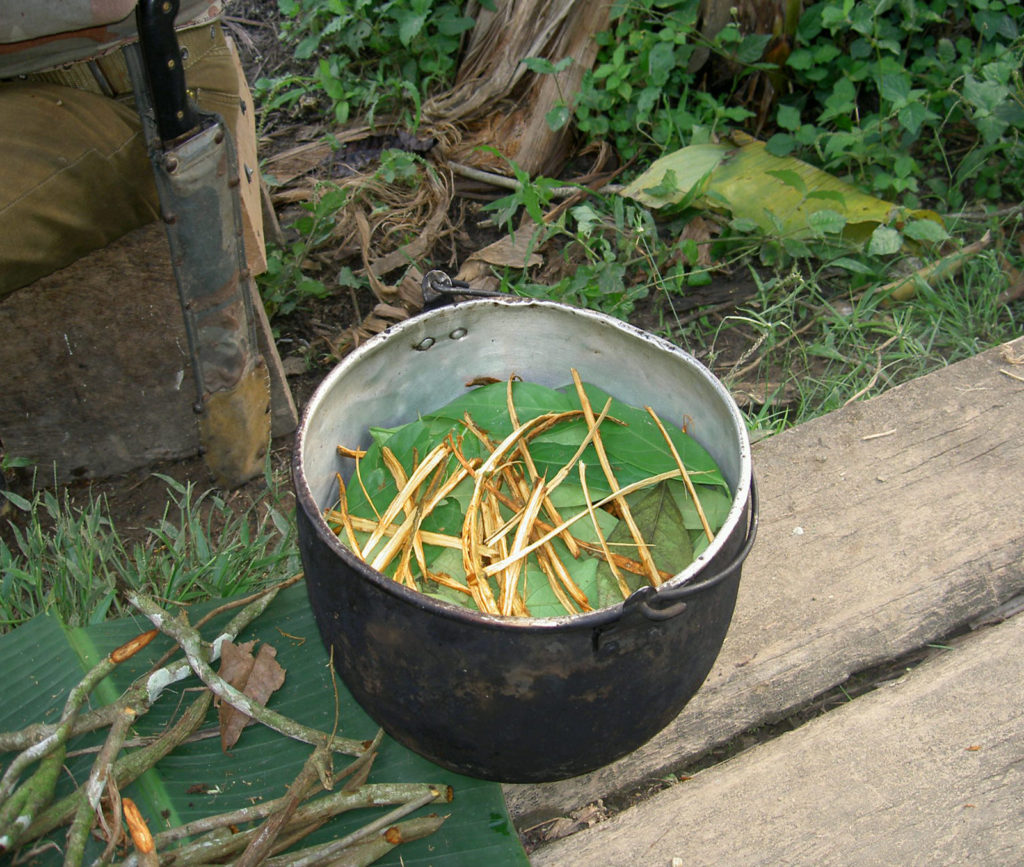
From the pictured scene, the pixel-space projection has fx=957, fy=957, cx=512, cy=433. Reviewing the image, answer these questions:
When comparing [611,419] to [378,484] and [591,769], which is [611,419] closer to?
[378,484]

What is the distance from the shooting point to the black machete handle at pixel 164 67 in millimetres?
1832

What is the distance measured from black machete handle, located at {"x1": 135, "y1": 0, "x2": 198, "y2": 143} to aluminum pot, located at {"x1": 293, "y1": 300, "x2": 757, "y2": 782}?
0.75m

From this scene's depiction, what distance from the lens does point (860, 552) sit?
1.97 metres

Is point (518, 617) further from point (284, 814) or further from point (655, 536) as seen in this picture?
point (284, 814)

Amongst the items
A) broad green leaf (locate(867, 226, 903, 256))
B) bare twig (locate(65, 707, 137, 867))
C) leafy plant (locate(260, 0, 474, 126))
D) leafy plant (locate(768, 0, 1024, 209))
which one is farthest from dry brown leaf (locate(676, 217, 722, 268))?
bare twig (locate(65, 707, 137, 867))

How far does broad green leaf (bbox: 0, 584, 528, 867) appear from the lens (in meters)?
1.58

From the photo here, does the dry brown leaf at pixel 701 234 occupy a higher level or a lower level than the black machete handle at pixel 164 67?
lower

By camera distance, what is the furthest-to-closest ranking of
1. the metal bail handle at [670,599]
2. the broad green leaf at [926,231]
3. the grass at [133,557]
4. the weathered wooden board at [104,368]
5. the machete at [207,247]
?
the broad green leaf at [926,231], the weathered wooden board at [104,368], the grass at [133,557], the machete at [207,247], the metal bail handle at [670,599]

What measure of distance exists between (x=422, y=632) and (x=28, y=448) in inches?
65.5

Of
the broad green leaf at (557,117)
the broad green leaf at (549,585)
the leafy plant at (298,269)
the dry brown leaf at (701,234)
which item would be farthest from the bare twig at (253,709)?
the broad green leaf at (557,117)

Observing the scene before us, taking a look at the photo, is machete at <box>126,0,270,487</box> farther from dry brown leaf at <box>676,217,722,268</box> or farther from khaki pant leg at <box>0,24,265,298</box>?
dry brown leaf at <box>676,217,722,268</box>

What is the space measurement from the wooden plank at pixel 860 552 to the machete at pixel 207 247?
3.89 feet

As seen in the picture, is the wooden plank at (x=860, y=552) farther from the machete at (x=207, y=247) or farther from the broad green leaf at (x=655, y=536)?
the machete at (x=207, y=247)

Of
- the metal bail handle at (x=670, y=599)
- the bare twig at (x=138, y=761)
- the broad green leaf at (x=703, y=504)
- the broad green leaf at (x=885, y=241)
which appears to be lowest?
the bare twig at (x=138, y=761)
